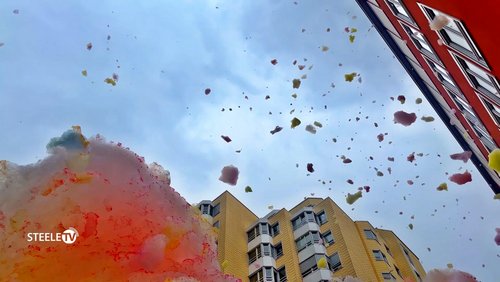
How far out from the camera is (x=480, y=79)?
7.93 m

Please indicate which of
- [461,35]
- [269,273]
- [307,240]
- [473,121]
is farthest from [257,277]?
[461,35]

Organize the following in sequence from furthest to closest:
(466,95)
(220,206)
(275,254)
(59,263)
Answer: (220,206) < (275,254) < (466,95) < (59,263)

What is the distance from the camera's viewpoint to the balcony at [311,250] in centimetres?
2172

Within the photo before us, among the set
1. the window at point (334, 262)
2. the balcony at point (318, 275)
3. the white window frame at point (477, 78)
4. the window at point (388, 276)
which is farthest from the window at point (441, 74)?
the window at point (388, 276)

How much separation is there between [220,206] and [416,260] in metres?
16.7

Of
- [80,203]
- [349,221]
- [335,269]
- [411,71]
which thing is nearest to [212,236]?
[80,203]

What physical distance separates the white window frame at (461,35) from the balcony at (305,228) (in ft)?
56.1

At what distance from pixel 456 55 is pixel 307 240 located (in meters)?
16.9

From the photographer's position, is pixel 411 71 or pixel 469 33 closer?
pixel 469 33

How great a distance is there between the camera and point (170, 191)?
17.6ft

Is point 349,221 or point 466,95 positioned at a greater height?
point 349,221

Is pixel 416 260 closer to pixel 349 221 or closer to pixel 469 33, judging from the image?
pixel 349 221

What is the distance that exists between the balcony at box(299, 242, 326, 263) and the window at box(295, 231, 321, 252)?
19 cm

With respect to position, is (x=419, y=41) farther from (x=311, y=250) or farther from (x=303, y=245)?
(x=303, y=245)
